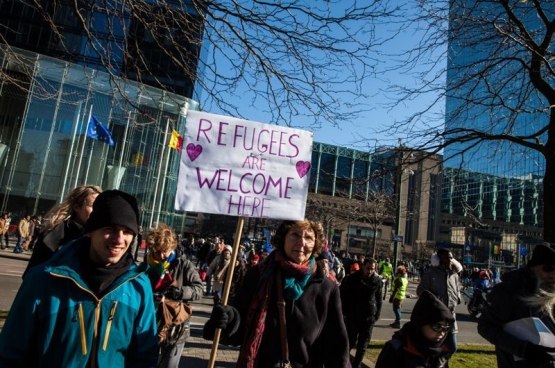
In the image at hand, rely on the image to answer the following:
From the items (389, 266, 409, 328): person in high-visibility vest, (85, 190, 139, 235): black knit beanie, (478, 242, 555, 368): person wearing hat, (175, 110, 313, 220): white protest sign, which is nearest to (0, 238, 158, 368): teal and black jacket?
(85, 190, 139, 235): black knit beanie

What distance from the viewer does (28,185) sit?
25.2 m

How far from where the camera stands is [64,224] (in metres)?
3.14

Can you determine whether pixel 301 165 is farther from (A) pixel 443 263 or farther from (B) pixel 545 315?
(A) pixel 443 263

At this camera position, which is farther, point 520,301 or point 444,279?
point 444,279

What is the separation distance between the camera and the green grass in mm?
6461

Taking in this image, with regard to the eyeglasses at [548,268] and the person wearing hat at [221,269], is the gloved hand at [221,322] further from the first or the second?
the person wearing hat at [221,269]

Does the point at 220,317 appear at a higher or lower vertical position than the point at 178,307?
higher

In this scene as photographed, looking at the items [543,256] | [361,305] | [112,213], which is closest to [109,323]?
[112,213]

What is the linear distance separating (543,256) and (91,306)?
316 centimetres

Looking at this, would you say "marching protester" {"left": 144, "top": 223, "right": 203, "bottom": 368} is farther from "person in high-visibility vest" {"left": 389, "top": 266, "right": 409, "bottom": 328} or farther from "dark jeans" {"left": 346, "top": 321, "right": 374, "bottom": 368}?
"person in high-visibility vest" {"left": 389, "top": 266, "right": 409, "bottom": 328}

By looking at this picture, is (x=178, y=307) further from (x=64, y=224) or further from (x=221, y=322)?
(x=221, y=322)

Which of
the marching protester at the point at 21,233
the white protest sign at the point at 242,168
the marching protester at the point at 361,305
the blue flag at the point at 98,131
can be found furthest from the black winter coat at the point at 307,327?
the blue flag at the point at 98,131

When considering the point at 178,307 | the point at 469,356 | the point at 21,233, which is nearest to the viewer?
the point at 178,307

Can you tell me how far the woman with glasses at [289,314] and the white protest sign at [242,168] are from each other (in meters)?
0.39
